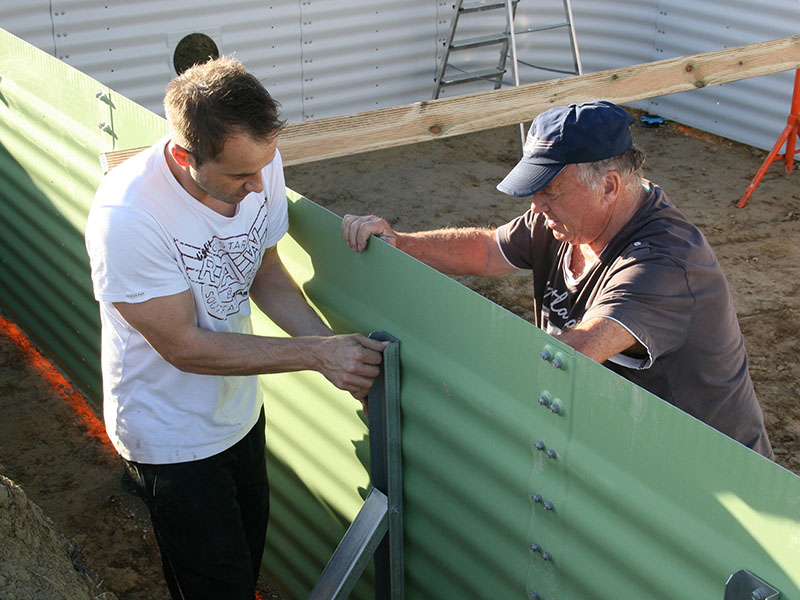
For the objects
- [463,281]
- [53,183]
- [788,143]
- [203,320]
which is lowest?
[463,281]

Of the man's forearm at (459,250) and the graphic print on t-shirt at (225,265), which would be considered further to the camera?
the man's forearm at (459,250)

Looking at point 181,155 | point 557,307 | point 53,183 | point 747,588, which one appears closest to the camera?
point 747,588

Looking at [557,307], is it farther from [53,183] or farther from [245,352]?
[53,183]

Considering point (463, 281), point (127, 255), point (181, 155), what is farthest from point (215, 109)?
point (463, 281)

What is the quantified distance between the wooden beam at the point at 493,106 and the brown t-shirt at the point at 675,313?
58.7 inches

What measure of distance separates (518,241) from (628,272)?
69 centimetres

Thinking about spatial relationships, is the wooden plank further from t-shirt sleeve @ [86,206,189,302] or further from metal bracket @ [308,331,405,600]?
metal bracket @ [308,331,405,600]

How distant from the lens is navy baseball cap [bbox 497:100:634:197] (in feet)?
8.49

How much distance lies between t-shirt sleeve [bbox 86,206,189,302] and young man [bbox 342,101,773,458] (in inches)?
20.2

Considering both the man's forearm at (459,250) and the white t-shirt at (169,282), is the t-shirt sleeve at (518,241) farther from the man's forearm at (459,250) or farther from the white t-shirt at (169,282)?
the white t-shirt at (169,282)

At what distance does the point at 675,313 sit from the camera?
2432mm

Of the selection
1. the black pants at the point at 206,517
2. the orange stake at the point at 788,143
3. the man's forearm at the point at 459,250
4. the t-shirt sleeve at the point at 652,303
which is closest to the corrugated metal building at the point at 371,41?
the orange stake at the point at 788,143

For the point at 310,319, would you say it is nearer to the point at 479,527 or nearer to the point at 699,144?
the point at 479,527

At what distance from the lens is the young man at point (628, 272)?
2416mm
